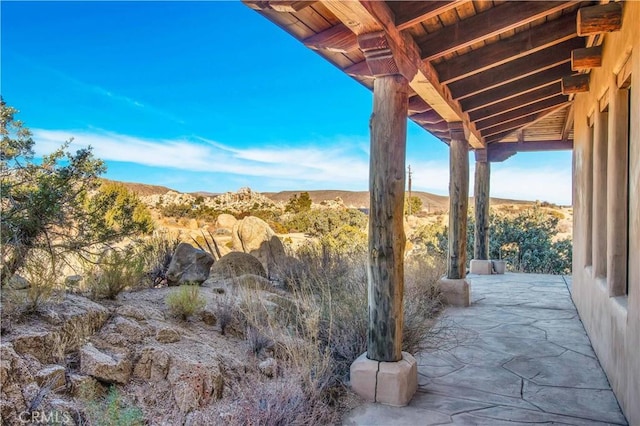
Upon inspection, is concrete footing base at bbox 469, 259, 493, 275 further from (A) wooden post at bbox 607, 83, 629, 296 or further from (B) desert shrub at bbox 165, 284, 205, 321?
(B) desert shrub at bbox 165, 284, 205, 321

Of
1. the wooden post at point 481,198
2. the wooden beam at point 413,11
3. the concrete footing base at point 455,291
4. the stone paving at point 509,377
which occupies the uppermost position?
the wooden beam at point 413,11

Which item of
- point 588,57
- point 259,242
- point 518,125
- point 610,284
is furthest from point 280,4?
point 259,242

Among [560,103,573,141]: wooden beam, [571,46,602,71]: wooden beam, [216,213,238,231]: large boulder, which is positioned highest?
[560,103,573,141]: wooden beam

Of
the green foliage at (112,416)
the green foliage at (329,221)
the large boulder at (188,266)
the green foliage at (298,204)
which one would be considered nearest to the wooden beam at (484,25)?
the green foliage at (112,416)

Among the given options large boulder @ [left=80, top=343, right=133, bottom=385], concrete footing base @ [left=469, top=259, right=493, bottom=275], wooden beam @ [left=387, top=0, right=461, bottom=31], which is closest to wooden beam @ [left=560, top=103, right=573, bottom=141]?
concrete footing base @ [left=469, top=259, right=493, bottom=275]

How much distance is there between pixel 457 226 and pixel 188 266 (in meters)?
3.96

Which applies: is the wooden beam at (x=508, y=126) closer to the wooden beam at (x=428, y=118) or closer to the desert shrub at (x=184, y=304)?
the wooden beam at (x=428, y=118)

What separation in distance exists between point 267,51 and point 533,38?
11.4m

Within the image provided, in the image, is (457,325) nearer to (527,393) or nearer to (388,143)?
(527,393)

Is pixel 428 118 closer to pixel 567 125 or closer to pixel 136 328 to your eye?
pixel 567 125

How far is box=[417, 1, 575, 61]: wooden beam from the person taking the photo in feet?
11.4

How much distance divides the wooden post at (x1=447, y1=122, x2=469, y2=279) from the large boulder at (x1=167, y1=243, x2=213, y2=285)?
363 centimetres

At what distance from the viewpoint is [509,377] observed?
3762mm

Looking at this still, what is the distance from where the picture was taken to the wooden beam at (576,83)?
5.14m
